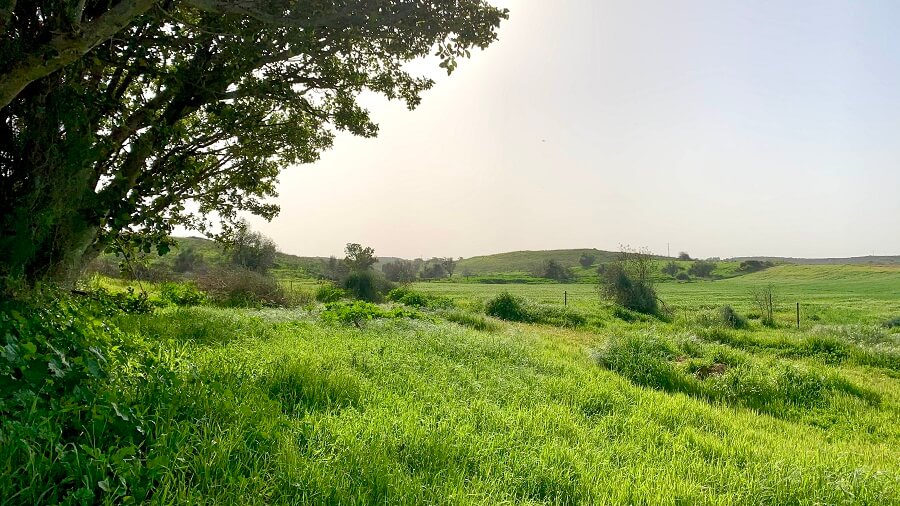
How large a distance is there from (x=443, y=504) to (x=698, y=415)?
201 inches

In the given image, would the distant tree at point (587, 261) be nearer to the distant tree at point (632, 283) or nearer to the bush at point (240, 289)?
the distant tree at point (632, 283)

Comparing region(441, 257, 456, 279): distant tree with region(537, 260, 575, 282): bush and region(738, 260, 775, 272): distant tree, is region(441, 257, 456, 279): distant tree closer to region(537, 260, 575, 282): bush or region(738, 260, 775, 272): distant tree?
region(537, 260, 575, 282): bush

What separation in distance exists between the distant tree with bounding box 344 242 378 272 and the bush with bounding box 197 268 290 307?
16.1m

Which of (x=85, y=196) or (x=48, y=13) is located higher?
(x=48, y=13)

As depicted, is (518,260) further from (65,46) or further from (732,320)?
(65,46)

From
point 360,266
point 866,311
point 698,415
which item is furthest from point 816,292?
point 698,415

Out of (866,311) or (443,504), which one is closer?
(443,504)

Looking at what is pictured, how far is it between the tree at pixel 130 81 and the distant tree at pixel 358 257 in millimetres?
A: 33032

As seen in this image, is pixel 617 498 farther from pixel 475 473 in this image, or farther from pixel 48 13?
pixel 48 13

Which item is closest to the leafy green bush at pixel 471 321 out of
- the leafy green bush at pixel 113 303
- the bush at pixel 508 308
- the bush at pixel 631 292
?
the bush at pixel 508 308

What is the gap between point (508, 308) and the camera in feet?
86.1

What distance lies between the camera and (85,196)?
555 centimetres

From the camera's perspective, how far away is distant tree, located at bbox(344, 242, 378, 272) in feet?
136

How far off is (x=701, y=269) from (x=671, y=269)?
20.1 feet
